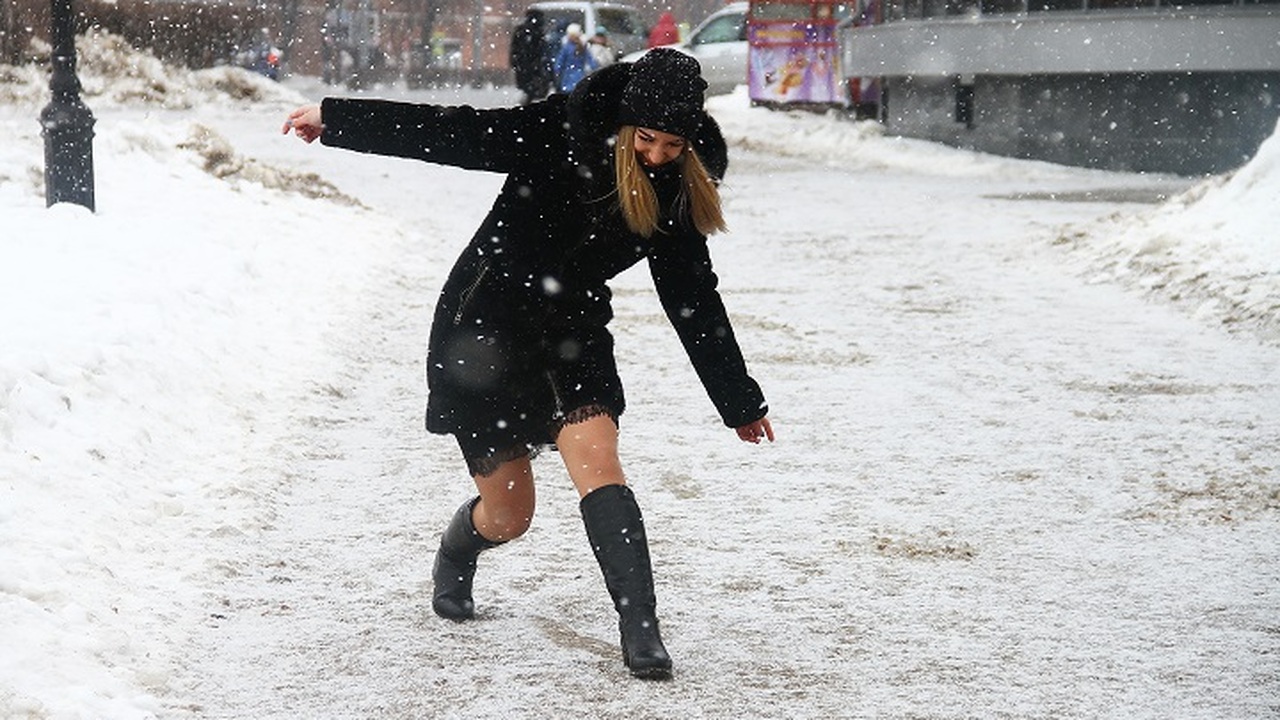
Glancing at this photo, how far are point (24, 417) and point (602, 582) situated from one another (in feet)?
6.68

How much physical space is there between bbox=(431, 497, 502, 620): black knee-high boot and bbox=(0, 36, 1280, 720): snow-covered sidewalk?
0.25ft

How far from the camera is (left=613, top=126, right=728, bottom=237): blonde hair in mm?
4184

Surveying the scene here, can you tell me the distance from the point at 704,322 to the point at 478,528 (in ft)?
2.60

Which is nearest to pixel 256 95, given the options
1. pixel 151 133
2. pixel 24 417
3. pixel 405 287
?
pixel 151 133

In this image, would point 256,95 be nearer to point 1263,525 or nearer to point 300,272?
point 300,272

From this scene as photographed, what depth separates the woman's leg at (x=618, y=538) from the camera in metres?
4.34

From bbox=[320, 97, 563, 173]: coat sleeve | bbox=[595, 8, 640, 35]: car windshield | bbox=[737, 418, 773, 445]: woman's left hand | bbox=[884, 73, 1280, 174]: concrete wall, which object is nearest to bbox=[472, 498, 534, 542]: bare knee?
bbox=[737, 418, 773, 445]: woman's left hand

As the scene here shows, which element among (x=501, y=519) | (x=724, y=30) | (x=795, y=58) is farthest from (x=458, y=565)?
(x=724, y=30)

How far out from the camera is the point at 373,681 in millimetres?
4348

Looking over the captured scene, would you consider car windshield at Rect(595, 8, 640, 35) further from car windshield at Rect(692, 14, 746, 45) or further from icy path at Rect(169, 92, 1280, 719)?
icy path at Rect(169, 92, 1280, 719)

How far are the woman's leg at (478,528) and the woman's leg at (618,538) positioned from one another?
237mm

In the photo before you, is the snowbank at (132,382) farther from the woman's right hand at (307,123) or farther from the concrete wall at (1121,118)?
the concrete wall at (1121,118)

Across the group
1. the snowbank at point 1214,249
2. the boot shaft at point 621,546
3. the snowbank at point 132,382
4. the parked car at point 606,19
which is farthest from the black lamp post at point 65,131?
the parked car at point 606,19

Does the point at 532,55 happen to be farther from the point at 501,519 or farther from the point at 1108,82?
the point at 501,519
